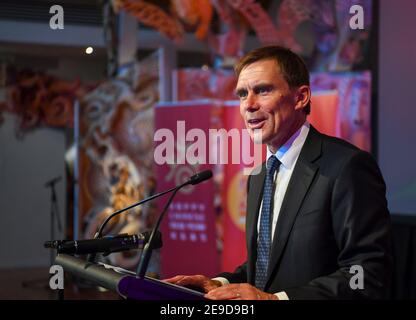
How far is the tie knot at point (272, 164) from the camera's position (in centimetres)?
178

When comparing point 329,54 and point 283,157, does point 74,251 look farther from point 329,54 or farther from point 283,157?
point 329,54

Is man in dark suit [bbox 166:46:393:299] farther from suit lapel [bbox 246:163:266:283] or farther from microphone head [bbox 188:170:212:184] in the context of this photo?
microphone head [bbox 188:170:212:184]

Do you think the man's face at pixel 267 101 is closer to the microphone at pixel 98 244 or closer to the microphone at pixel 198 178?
the microphone at pixel 198 178

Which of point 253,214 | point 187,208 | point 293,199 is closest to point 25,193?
point 187,208

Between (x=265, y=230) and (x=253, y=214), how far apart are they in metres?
0.11

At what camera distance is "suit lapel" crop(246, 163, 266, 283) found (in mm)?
1760

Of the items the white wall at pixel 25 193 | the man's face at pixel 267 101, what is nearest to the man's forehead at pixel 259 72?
the man's face at pixel 267 101

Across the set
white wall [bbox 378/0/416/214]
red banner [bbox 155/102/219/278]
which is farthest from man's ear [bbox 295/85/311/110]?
white wall [bbox 378/0/416/214]

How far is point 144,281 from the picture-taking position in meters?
Result: 1.26

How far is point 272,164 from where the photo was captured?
179 cm

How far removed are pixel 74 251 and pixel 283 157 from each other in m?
0.65

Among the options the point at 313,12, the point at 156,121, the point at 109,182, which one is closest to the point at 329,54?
the point at 313,12

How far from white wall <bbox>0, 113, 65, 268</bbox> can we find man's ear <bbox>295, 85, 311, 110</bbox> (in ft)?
22.4

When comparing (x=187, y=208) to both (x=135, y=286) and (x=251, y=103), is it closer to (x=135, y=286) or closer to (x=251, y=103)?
(x=251, y=103)
